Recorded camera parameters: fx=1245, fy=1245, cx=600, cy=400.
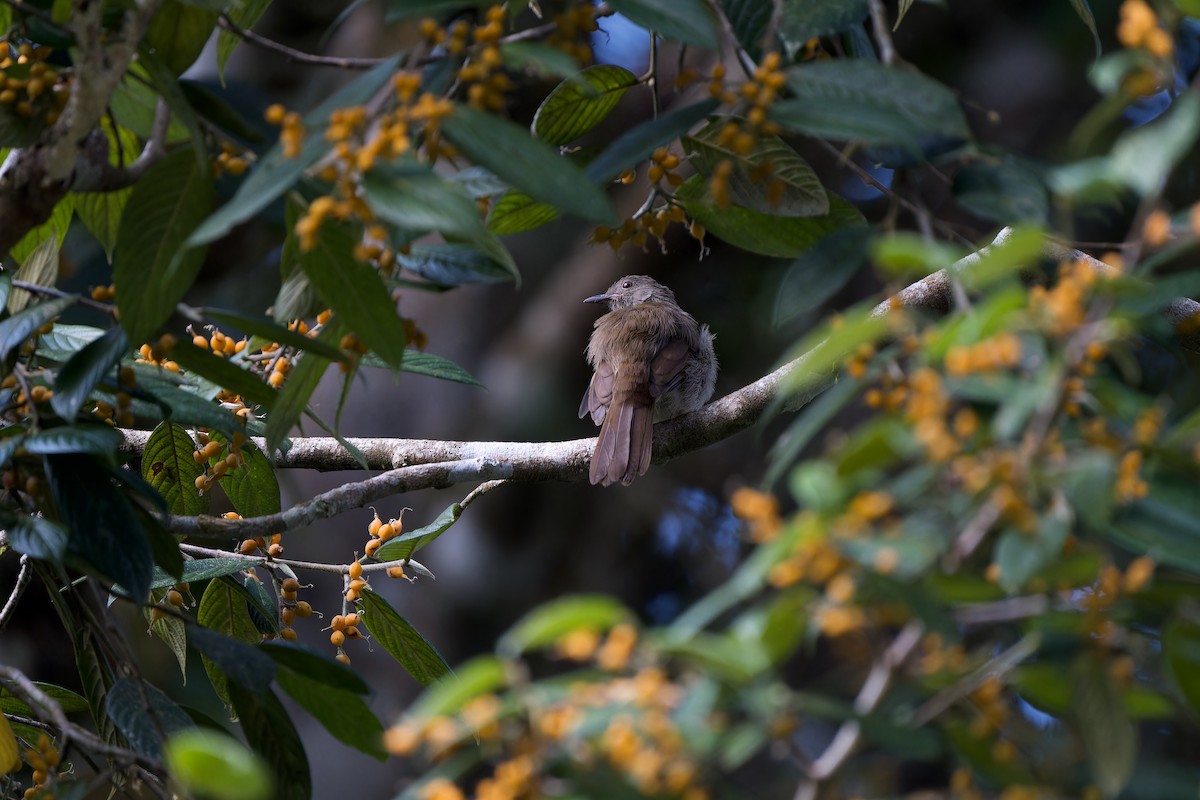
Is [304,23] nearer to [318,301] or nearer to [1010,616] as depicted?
[318,301]

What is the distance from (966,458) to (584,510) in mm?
7495

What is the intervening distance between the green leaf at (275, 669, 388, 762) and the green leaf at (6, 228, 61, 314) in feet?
2.84

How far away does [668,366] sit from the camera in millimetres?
5062

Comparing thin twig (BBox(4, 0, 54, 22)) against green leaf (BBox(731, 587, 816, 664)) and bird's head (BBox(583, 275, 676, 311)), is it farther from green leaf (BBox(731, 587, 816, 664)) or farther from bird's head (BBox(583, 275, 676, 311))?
bird's head (BBox(583, 275, 676, 311))

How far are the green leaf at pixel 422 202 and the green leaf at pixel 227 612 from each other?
5.39 feet

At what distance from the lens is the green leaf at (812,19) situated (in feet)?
6.01

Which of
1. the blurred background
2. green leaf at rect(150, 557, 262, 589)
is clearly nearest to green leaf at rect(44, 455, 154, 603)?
green leaf at rect(150, 557, 262, 589)

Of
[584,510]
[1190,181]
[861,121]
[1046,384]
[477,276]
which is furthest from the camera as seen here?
[584,510]

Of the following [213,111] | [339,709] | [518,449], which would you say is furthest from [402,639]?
[213,111]

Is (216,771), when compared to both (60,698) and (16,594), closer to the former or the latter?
(16,594)

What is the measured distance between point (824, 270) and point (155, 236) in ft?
3.43

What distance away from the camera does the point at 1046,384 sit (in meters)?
1.10

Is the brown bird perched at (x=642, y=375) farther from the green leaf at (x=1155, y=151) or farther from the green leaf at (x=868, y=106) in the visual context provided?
the green leaf at (x=1155, y=151)

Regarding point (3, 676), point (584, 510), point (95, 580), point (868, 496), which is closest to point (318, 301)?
point (95, 580)
